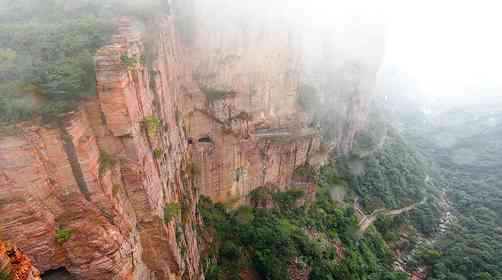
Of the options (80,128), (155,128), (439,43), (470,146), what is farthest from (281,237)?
(439,43)

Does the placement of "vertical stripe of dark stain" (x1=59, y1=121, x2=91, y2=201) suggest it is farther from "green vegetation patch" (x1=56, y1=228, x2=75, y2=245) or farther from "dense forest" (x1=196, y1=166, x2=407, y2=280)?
"dense forest" (x1=196, y1=166, x2=407, y2=280)

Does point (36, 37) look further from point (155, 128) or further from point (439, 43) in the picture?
point (439, 43)

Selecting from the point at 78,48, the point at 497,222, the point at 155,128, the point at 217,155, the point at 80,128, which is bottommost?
the point at 497,222

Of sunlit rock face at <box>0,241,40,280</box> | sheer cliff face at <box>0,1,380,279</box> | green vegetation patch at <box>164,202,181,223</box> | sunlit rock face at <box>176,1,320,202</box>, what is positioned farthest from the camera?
sunlit rock face at <box>176,1,320,202</box>

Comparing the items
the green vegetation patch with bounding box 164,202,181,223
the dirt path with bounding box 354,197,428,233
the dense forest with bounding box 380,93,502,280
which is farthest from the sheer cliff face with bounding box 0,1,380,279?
the dense forest with bounding box 380,93,502,280

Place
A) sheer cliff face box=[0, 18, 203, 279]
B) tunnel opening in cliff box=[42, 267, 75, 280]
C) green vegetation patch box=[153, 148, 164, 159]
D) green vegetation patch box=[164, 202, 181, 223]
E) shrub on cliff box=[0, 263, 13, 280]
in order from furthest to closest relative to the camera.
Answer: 1. green vegetation patch box=[164, 202, 181, 223]
2. green vegetation patch box=[153, 148, 164, 159]
3. tunnel opening in cliff box=[42, 267, 75, 280]
4. sheer cliff face box=[0, 18, 203, 279]
5. shrub on cliff box=[0, 263, 13, 280]

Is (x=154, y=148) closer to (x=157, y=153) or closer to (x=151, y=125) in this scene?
(x=157, y=153)
